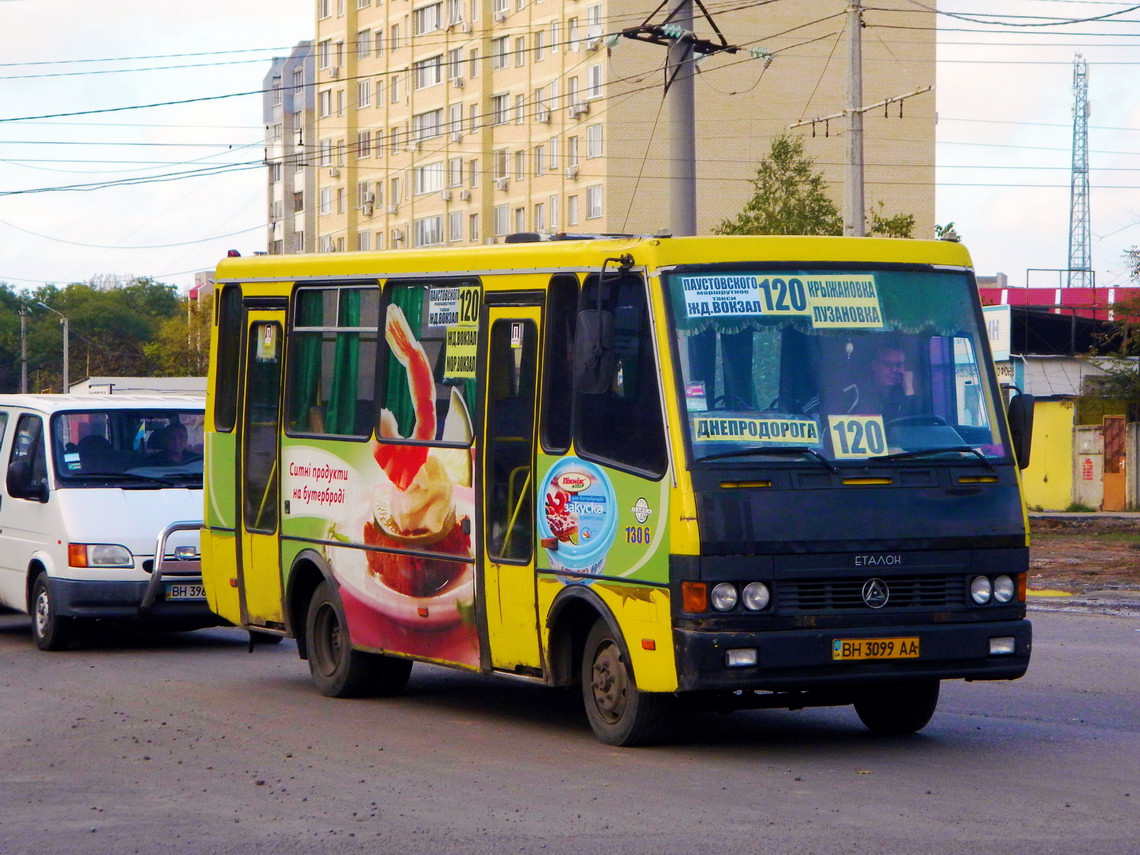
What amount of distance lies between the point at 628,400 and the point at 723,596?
1164 millimetres

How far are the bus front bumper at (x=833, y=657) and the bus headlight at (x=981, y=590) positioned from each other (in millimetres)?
119

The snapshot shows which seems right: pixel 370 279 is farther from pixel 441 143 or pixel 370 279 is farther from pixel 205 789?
pixel 441 143

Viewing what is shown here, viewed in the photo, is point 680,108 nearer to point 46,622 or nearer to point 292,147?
point 46,622

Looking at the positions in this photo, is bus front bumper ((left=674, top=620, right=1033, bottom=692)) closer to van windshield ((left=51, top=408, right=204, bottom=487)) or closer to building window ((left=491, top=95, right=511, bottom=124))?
van windshield ((left=51, top=408, right=204, bottom=487))

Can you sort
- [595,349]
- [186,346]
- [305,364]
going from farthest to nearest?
[186,346]
[305,364]
[595,349]

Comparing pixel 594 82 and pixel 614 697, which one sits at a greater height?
pixel 594 82

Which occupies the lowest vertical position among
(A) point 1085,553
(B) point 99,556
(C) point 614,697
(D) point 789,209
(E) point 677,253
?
(A) point 1085,553

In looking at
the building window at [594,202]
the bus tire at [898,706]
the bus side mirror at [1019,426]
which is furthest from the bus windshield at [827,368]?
the building window at [594,202]

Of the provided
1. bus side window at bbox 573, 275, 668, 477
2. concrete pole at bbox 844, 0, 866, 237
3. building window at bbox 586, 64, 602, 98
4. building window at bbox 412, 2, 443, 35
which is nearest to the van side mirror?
bus side window at bbox 573, 275, 668, 477

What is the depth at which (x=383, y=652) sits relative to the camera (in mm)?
11383

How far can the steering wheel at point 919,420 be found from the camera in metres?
9.12

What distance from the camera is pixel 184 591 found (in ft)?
48.2

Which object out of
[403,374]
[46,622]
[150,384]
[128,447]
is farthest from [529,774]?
[150,384]

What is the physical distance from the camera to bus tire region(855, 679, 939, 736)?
9758 mm
